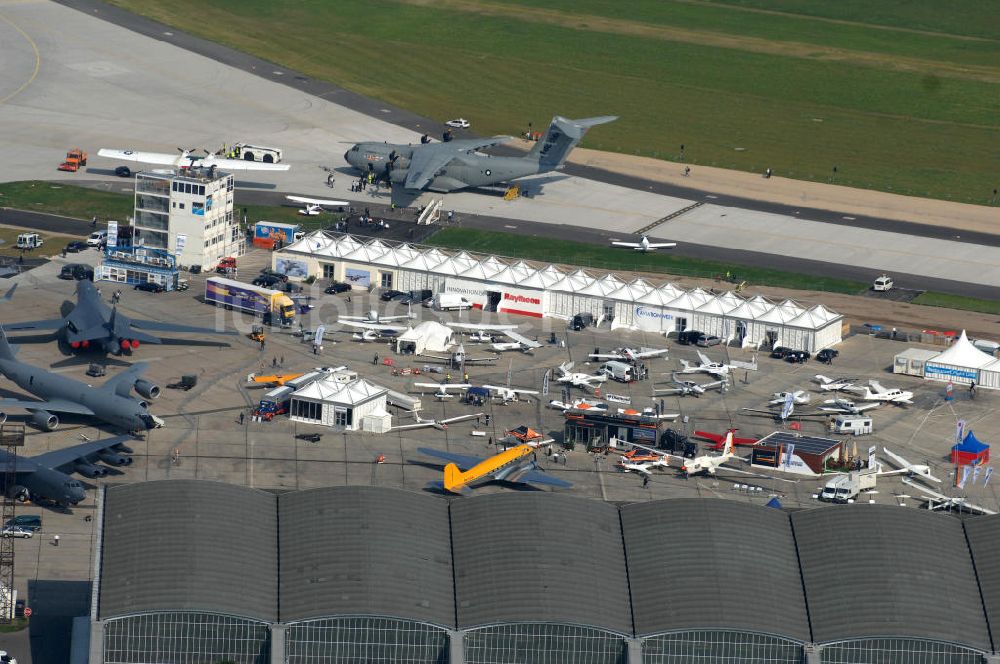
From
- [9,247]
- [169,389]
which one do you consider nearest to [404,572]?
[169,389]

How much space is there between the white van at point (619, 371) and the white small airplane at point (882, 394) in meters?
21.3

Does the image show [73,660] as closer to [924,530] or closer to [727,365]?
[924,530]

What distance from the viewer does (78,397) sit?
13875 centimetres

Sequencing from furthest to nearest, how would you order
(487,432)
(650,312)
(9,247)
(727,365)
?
(9,247) → (650,312) → (727,365) → (487,432)

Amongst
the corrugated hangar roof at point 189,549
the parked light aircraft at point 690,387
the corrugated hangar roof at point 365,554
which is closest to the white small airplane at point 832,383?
the parked light aircraft at point 690,387

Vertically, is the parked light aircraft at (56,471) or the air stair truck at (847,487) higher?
the air stair truck at (847,487)

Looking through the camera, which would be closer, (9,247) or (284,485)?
(284,485)

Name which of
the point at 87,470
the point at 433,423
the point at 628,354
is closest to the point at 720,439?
the point at 628,354

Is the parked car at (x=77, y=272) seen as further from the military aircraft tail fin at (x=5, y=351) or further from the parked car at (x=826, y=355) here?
the parked car at (x=826, y=355)

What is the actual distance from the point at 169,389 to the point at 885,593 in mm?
72328

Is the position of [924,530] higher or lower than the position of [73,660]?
higher

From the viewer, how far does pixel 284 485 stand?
133m

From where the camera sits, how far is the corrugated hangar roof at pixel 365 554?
102875 millimetres

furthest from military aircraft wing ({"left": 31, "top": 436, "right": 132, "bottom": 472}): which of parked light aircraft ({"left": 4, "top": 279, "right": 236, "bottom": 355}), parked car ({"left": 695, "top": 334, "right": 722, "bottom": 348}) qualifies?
parked car ({"left": 695, "top": 334, "right": 722, "bottom": 348})
